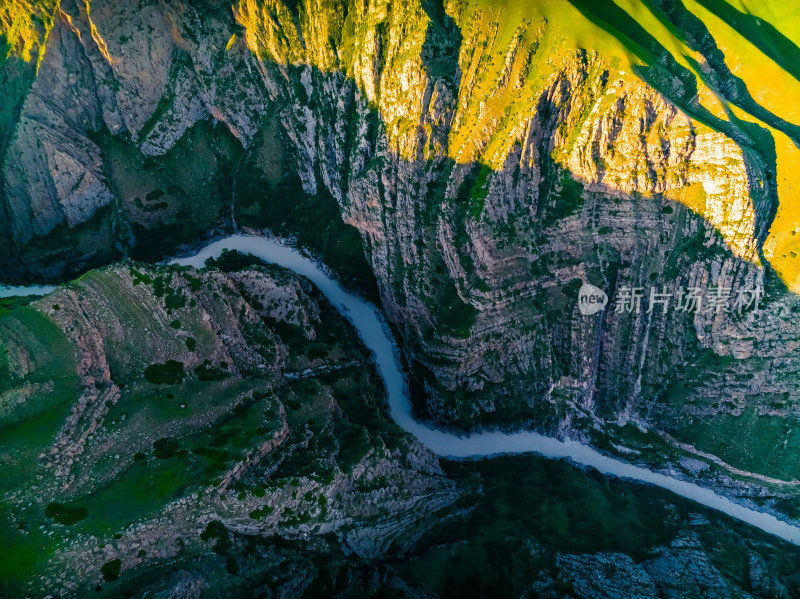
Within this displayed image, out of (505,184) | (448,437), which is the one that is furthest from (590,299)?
(448,437)

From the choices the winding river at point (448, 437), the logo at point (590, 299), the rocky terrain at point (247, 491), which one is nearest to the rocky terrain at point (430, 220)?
the rocky terrain at point (247, 491)

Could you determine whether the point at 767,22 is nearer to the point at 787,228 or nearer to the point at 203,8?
the point at 787,228

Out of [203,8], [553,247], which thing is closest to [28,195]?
[203,8]

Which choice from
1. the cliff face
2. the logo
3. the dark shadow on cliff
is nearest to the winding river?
the cliff face

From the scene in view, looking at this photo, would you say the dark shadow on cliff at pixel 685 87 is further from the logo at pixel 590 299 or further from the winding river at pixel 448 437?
the winding river at pixel 448 437

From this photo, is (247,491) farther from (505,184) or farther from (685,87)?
(685,87)

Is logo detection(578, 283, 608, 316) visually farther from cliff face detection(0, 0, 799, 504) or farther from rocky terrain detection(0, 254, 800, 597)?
rocky terrain detection(0, 254, 800, 597)

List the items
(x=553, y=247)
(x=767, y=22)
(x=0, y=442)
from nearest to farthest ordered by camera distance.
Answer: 1. (x=0, y=442)
2. (x=553, y=247)
3. (x=767, y=22)
